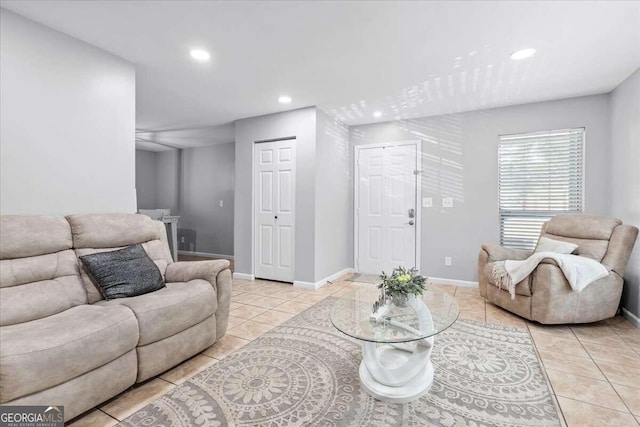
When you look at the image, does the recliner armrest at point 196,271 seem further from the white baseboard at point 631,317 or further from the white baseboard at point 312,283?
the white baseboard at point 631,317

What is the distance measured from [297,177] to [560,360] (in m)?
3.23

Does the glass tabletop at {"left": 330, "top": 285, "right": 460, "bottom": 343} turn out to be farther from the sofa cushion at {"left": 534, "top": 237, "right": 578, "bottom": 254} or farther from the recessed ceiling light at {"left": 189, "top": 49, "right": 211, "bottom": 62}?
the recessed ceiling light at {"left": 189, "top": 49, "right": 211, "bottom": 62}

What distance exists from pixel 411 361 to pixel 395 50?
2.36 metres

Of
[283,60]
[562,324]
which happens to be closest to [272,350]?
[283,60]

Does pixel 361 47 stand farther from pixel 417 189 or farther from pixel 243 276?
pixel 243 276

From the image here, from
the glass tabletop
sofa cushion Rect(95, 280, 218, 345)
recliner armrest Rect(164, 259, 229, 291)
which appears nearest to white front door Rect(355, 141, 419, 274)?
the glass tabletop

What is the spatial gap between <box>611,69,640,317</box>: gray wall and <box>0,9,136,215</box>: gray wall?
4.74 meters

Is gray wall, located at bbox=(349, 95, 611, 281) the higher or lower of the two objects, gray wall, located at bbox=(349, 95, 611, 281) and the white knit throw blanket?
the higher

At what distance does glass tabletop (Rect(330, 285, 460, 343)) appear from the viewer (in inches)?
65.0

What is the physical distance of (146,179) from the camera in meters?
7.19

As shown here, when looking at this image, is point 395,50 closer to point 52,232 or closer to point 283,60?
point 283,60

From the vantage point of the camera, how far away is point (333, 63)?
9.24 ft

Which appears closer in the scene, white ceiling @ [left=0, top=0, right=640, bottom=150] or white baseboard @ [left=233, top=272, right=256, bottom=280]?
white ceiling @ [left=0, top=0, right=640, bottom=150]

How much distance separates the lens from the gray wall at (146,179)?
276 inches
